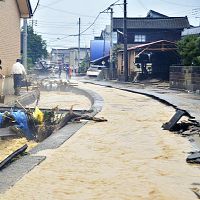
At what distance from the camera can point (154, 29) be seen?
49469mm

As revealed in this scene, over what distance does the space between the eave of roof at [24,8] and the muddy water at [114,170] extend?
541 inches

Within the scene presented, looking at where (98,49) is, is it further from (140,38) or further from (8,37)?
(8,37)

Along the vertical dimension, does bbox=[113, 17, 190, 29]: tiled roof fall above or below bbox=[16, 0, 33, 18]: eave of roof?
above

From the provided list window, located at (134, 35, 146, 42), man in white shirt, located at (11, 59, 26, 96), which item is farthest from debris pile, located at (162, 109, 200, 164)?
window, located at (134, 35, 146, 42)

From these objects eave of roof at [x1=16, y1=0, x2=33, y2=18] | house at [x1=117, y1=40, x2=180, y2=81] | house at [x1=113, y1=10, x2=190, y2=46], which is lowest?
house at [x1=117, y1=40, x2=180, y2=81]

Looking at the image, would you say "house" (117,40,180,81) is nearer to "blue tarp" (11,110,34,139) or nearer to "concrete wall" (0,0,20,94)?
"concrete wall" (0,0,20,94)

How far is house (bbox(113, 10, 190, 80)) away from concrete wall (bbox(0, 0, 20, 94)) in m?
12.8

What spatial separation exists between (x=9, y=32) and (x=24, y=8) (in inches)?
106

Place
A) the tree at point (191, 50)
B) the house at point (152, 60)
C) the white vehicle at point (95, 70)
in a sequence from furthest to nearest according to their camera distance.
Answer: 1. the white vehicle at point (95, 70)
2. the house at point (152, 60)
3. the tree at point (191, 50)

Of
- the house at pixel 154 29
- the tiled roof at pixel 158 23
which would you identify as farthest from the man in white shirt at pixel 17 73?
the tiled roof at pixel 158 23

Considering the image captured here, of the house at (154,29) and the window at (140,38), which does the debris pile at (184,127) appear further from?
the window at (140,38)

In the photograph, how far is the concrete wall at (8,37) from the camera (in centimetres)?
1841

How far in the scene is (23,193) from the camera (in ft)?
15.5

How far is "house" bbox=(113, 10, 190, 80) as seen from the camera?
104ft
